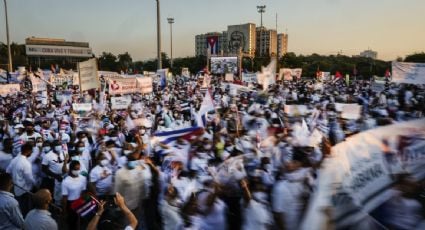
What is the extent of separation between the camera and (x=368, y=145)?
117 inches

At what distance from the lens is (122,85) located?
16641mm

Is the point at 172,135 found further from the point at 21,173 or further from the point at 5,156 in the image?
the point at 5,156

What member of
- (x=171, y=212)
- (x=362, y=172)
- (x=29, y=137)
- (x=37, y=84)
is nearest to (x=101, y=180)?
(x=171, y=212)

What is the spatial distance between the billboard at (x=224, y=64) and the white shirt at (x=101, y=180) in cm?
2647

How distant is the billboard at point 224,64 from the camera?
32.8 metres

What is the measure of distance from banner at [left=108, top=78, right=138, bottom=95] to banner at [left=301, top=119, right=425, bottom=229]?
14.1 m

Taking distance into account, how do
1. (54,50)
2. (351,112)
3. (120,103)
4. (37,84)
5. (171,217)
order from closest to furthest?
(171,217)
(351,112)
(120,103)
(37,84)
(54,50)

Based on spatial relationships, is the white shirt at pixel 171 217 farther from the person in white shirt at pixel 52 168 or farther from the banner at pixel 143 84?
the banner at pixel 143 84

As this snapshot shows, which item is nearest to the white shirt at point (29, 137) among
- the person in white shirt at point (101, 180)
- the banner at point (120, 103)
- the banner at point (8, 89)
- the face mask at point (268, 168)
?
the person in white shirt at point (101, 180)

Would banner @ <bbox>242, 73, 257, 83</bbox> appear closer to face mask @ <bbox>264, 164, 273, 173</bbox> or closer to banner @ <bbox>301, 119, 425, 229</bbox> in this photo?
face mask @ <bbox>264, 164, 273, 173</bbox>

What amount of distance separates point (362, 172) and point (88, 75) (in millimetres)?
11856

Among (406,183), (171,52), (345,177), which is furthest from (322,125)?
(171,52)

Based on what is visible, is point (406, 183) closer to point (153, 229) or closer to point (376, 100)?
point (153, 229)

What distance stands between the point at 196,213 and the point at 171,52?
56.6m
